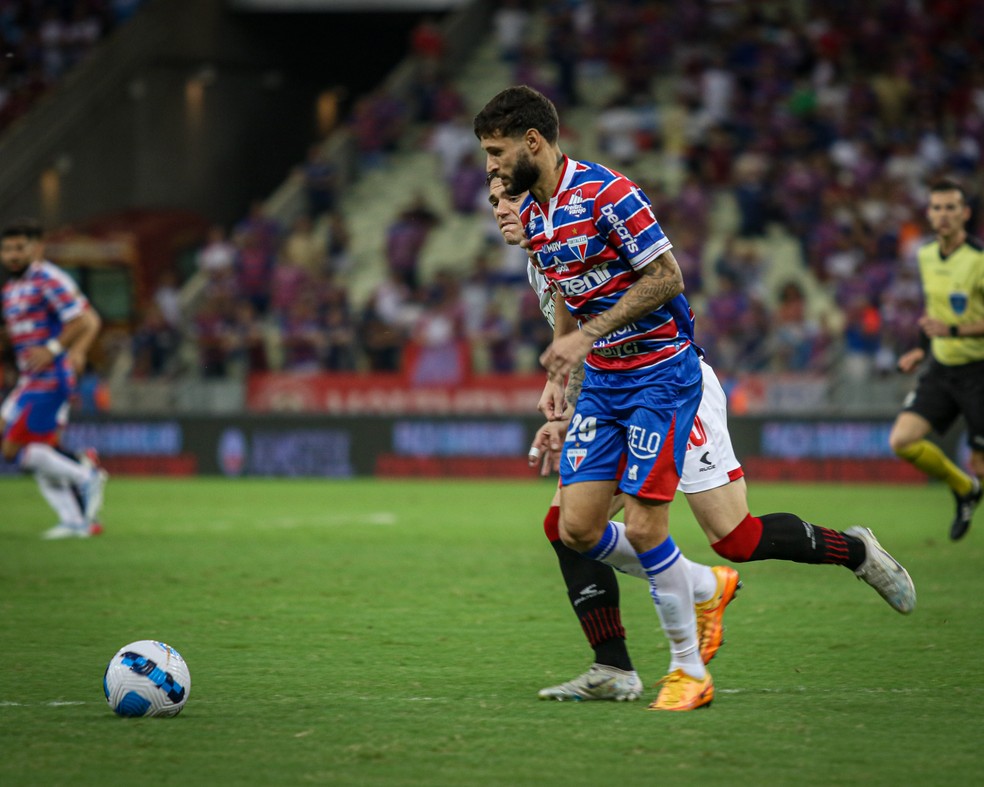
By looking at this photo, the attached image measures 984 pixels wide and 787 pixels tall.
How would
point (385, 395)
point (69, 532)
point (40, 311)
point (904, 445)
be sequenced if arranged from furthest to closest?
point (385, 395) < point (69, 532) < point (40, 311) < point (904, 445)

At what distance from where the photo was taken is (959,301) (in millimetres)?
11125

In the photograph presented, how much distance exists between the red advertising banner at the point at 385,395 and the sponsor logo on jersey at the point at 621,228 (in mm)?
14750

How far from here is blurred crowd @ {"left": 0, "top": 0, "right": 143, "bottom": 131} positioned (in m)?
29.9

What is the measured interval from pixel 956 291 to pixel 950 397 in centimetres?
82

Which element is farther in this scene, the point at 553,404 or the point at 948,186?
the point at 948,186

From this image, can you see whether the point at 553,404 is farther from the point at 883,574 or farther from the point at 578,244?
the point at 883,574

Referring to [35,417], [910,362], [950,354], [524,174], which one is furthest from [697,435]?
[35,417]

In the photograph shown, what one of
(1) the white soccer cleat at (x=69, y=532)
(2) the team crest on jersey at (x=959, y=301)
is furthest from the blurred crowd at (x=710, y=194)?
(1) the white soccer cleat at (x=69, y=532)

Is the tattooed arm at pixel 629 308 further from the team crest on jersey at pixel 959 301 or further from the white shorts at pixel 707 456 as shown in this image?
the team crest on jersey at pixel 959 301

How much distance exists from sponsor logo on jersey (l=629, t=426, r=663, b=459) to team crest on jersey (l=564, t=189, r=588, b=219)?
0.84 m

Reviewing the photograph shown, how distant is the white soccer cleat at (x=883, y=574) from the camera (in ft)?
20.9

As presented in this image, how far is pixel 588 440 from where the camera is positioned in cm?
586

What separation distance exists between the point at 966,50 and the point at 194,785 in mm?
22803

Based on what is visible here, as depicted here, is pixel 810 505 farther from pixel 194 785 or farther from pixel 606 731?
pixel 194 785
